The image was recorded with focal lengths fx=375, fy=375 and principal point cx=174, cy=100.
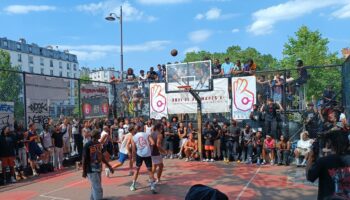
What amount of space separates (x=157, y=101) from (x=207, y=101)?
Result: 2.77m

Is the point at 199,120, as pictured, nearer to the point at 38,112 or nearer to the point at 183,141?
the point at 183,141

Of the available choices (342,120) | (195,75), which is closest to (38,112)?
(195,75)

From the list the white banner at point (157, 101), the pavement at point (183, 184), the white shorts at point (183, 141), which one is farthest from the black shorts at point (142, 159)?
the white banner at point (157, 101)

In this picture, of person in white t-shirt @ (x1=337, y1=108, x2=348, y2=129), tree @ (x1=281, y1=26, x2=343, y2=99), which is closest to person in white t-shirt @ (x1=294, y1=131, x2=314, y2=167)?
person in white t-shirt @ (x1=337, y1=108, x2=348, y2=129)

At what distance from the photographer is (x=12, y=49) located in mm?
86938

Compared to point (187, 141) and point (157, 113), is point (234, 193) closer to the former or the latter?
point (187, 141)

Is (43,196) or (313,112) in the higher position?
(313,112)

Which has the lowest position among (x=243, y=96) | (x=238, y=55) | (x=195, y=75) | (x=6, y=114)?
(x=6, y=114)

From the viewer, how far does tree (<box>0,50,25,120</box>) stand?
15.6 meters

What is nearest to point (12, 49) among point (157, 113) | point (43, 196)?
point (157, 113)

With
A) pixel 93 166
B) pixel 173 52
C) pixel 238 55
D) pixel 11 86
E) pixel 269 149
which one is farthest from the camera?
pixel 238 55

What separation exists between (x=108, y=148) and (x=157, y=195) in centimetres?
782

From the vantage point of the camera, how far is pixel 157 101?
18875 mm

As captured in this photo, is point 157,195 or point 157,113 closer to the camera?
point 157,195
